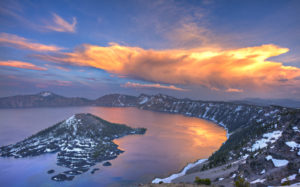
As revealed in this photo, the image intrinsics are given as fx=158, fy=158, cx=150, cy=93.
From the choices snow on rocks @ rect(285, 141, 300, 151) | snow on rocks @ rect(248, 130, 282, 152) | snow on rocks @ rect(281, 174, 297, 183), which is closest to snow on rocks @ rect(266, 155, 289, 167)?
snow on rocks @ rect(285, 141, 300, 151)

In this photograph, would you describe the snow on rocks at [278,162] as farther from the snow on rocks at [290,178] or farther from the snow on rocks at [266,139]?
the snow on rocks at [266,139]

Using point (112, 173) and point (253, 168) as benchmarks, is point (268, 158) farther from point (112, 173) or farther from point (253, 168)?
point (112, 173)

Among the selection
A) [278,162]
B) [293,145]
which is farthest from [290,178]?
[293,145]

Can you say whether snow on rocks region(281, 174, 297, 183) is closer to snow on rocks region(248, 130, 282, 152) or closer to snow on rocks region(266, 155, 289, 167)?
snow on rocks region(266, 155, 289, 167)

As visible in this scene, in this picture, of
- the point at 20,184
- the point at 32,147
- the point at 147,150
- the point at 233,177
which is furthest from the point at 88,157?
the point at 233,177

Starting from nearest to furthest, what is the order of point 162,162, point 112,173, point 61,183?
point 61,183 < point 112,173 < point 162,162

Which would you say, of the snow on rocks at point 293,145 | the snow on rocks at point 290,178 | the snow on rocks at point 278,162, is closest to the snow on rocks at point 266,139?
the snow on rocks at point 293,145

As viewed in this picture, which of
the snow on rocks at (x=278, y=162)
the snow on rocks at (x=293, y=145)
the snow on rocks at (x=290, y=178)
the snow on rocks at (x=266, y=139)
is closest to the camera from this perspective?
the snow on rocks at (x=290, y=178)

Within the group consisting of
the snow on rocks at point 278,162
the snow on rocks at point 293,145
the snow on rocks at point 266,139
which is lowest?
the snow on rocks at point 266,139

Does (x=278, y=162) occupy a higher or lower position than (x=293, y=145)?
lower

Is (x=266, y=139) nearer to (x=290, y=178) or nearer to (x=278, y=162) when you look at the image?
(x=278, y=162)

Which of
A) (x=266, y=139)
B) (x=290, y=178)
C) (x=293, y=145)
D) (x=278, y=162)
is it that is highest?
(x=293, y=145)
